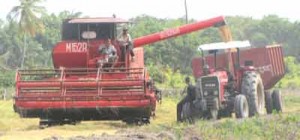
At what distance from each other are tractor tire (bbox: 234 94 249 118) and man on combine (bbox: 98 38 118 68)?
3182 mm

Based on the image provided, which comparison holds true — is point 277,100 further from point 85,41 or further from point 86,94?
point 86,94

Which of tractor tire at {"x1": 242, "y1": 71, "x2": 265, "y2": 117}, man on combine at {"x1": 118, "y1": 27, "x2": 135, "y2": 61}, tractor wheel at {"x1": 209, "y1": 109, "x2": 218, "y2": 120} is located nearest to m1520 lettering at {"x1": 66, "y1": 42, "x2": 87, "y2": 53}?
man on combine at {"x1": 118, "y1": 27, "x2": 135, "y2": 61}

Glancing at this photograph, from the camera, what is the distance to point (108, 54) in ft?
54.0

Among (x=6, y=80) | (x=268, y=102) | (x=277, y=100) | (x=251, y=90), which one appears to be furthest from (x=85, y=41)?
(x=6, y=80)

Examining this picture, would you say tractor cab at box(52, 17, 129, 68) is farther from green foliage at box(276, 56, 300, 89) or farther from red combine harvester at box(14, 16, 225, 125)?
green foliage at box(276, 56, 300, 89)

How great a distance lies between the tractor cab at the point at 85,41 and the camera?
16812mm

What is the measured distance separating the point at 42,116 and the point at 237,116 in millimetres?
4749

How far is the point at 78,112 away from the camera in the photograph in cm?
1497

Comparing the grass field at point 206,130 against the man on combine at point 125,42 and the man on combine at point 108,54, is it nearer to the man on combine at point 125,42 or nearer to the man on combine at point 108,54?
the man on combine at point 108,54

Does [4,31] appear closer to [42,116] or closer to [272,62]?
[272,62]

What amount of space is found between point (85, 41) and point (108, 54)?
3.05 feet

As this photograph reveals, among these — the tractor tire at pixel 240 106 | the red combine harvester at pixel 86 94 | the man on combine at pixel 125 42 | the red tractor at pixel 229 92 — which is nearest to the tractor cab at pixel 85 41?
the man on combine at pixel 125 42

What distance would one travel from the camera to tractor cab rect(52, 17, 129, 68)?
1681 cm

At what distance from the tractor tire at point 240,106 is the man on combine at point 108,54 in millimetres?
3182
